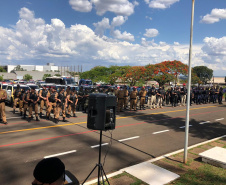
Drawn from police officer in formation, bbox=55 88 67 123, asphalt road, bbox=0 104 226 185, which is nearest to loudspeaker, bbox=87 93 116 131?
asphalt road, bbox=0 104 226 185

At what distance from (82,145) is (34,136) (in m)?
2.31

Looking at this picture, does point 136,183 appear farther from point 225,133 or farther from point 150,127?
point 225,133

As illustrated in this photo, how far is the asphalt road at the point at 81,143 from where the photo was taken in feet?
17.7

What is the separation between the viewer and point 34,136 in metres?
8.05

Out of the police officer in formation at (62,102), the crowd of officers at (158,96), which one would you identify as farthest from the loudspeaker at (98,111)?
the crowd of officers at (158,96)

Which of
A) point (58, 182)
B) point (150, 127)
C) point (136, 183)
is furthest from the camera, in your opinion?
point (150, 127)

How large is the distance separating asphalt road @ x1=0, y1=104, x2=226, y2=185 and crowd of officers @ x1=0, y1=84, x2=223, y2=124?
36.5 inches

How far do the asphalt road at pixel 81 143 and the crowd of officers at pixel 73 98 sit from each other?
3.04 feet

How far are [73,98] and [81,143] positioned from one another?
4.76 meters

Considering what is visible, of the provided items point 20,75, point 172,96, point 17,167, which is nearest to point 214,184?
point 17,167

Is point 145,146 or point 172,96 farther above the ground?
point 172,96

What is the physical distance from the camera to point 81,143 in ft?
24.1

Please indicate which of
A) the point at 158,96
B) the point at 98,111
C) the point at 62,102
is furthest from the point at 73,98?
the point at 158,96

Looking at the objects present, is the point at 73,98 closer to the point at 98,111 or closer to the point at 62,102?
the point at 62,102
